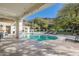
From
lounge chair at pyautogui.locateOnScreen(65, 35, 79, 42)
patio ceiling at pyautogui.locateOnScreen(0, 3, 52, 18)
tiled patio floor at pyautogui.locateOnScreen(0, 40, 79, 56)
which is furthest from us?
lounge chair at pyautogui.locateOnScreen(65, 35, 79, 42)

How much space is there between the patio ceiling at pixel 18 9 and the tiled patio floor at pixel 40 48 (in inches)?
52.9

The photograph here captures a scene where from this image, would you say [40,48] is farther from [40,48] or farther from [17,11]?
[17,11]

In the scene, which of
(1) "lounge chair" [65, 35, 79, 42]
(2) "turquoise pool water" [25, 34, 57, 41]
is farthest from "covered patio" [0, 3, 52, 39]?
(1) "lounge chair" [65, 35, 79, 42]

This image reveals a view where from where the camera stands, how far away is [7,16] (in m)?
8.41

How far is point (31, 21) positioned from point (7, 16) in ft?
4.11

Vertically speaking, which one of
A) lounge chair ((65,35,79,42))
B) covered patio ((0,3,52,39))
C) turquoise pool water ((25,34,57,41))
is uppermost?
covered patio ((0,3,52,39))

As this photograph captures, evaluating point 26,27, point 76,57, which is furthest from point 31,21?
point 76,57

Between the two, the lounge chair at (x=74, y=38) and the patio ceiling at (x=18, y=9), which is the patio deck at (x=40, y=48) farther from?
the patio ceiling at (x=18, y=9)

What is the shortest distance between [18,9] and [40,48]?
2082 millimetres

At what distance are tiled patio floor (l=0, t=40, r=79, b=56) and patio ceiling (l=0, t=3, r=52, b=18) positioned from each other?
134cm

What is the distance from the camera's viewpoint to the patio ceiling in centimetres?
734

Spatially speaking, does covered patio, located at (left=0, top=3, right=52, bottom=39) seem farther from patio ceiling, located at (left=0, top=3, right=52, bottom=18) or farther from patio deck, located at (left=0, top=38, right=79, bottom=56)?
patio deck, located at (left=0, top=38, right=79, bottom=56)

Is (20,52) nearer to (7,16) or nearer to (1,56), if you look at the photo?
(1,56)

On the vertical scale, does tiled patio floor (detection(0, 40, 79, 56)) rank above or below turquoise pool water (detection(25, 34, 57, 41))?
below
